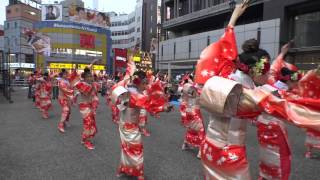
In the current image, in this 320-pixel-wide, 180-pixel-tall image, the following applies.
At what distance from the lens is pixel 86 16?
75188 millimetres

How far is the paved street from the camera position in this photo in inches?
234

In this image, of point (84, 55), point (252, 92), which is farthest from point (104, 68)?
point (252, 92)

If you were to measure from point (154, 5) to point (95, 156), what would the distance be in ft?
214

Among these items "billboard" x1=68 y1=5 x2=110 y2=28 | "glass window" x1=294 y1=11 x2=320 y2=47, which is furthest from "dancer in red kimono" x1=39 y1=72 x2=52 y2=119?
"billboard" x1=68 y1=5 x2=110 y2=28

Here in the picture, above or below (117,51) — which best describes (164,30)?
above

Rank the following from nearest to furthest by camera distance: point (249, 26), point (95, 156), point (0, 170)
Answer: point (0, 170), point (95, 156), point (249, 26)

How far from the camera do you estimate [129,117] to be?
5.25 meters

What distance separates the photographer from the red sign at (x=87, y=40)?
68250 mm

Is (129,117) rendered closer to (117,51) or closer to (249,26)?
(249,26)

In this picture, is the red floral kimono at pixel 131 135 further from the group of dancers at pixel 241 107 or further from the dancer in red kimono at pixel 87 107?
the dancer in red kimono at pixel 87 107

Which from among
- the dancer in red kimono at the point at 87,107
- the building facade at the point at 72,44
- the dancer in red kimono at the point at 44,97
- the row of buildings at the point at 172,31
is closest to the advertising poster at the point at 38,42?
the row of buildings at the point at 172,31

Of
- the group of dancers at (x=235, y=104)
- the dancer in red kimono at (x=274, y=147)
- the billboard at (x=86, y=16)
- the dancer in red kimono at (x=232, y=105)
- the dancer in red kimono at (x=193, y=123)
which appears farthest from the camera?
the billboard at (x=86, y=16)

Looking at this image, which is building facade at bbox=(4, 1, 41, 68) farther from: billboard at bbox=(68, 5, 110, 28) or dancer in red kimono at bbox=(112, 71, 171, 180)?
dancer in red kimono at bbox=(112, 71, 171, 180)

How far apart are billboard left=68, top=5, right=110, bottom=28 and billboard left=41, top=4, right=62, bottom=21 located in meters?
2.48
